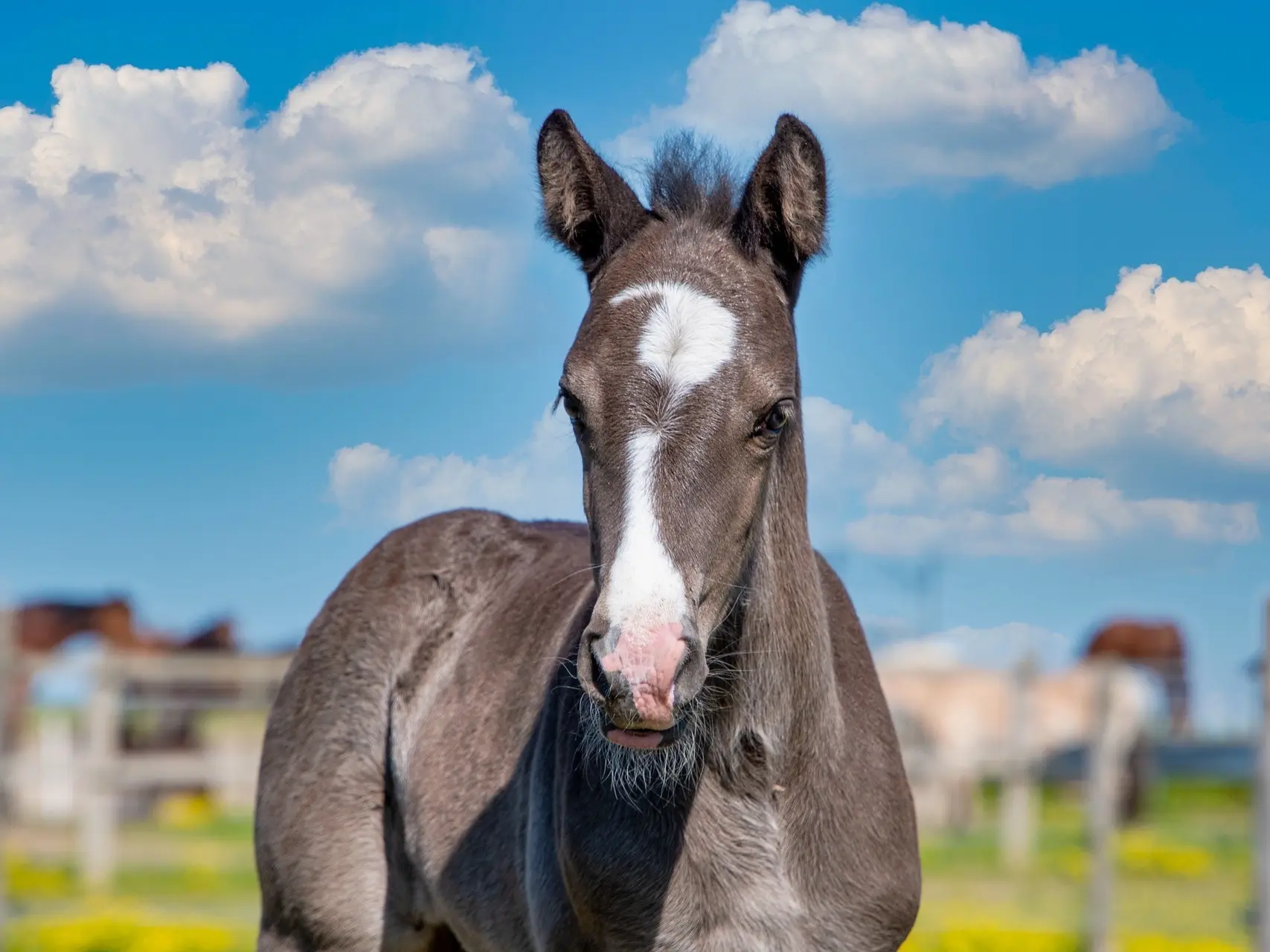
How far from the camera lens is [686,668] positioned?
2.62 meters

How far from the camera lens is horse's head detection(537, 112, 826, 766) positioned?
8.52 feet

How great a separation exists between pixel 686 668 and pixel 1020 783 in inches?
442

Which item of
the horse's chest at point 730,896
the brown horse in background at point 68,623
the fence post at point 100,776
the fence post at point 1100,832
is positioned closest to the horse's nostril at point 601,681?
the horse's chest at point 730,896

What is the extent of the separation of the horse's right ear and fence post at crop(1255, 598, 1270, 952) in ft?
14.0

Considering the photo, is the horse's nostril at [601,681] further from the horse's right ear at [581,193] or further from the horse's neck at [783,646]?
the horse's right ear at [581,193]

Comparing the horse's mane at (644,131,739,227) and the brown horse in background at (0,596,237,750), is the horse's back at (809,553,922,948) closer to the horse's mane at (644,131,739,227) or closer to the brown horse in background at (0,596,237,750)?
the horse's mane at (644,131,739,227)

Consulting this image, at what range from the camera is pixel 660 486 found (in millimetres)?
2744

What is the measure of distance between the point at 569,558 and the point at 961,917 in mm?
5753

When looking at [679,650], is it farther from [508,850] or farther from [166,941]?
[166,941]

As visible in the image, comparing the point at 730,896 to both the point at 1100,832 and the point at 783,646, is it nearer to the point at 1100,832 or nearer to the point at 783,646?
the point at 783,646

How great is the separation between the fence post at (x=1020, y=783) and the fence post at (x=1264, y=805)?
21.5 feet

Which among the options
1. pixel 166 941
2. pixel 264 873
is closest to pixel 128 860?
pixel 166 941

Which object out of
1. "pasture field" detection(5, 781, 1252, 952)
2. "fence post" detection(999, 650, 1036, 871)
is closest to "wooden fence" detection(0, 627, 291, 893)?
"pasture field" detection(5, 781, 1252, 952)

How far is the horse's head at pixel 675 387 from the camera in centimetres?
260
